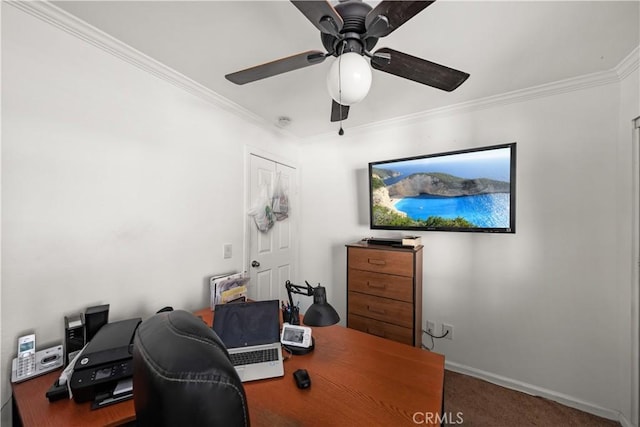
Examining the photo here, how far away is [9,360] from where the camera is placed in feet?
3.68

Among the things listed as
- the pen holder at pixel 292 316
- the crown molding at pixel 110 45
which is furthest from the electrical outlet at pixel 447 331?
the crown molding at pixel 110 45

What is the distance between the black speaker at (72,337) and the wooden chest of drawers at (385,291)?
1861mm

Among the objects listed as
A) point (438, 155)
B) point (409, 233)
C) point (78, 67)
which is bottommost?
point (409, 233)

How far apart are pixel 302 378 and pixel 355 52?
144 centimetres

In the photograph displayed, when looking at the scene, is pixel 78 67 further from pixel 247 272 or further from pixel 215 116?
pixel 247 272

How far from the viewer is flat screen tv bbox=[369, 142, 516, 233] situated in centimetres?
189

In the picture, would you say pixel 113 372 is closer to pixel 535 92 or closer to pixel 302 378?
pixel 302 378

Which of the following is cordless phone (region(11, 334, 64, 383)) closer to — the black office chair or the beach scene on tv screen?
the black office chair

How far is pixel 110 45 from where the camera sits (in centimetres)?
144

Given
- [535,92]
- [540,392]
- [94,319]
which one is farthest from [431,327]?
[94,319]

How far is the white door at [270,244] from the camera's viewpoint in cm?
253

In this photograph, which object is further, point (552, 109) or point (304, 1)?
point (552, 109)

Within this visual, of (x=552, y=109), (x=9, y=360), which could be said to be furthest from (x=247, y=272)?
(x=552, y=109)

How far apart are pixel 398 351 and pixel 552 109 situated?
→ 7.36 ft
